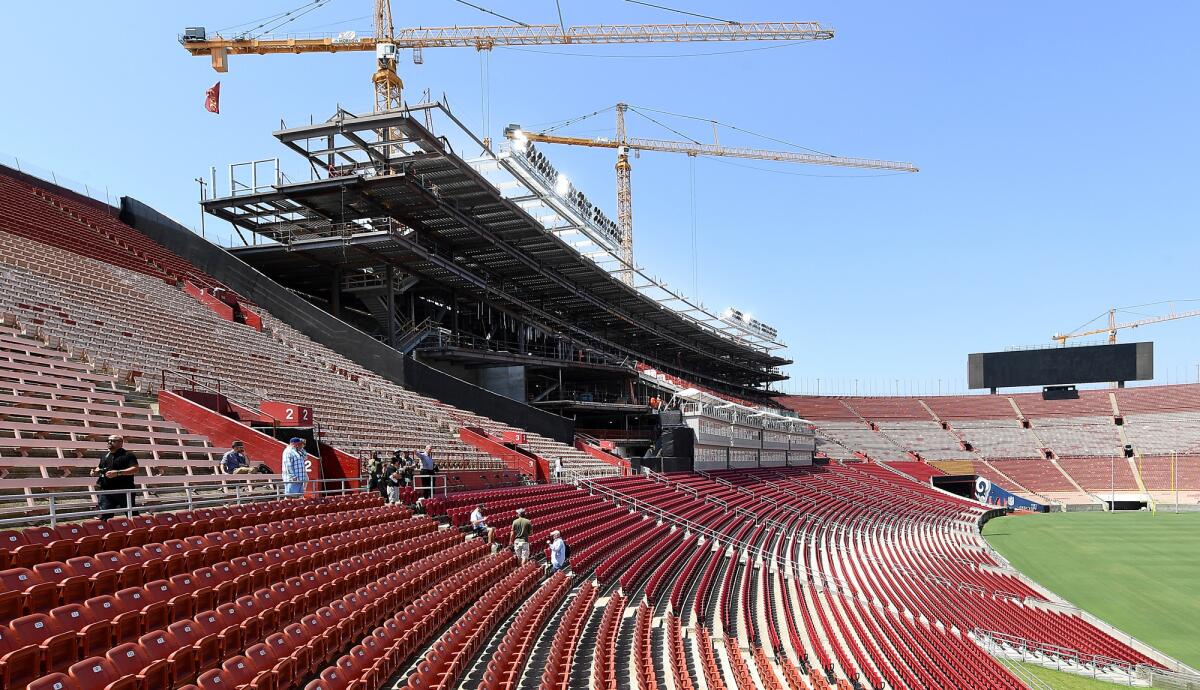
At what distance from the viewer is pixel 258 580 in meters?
7.35

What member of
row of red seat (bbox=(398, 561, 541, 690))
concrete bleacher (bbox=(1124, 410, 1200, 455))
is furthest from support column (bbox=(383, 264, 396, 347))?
concrete bleacher (bbox=(1124, 410, 1200, 455))

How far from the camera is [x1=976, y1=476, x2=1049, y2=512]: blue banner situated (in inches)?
1925

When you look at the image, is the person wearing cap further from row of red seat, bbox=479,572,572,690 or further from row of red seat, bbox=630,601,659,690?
row of red seat, bbox=630,601,659,690

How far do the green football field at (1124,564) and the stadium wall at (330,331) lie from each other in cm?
1872

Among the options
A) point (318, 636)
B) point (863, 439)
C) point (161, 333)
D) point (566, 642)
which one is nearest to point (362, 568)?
point (318, 636)

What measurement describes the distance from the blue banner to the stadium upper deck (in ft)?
94.1

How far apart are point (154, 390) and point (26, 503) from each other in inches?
Result: 207

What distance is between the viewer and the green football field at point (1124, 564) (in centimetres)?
2025

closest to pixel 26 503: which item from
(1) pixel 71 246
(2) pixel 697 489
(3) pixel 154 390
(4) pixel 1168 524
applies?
(3) pixel 154 390

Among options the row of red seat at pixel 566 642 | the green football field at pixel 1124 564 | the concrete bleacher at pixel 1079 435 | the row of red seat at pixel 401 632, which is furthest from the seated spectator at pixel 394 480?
the concrete bleacher at pixel 1079 435

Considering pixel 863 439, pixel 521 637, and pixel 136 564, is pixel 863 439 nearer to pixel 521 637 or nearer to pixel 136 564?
pixel 521 637

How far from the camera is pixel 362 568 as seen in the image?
8828 mm

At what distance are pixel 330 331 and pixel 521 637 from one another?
65.6 feet

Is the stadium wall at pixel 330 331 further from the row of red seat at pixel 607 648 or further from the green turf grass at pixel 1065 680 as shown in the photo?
the green turf grass at pixel 1065 680
